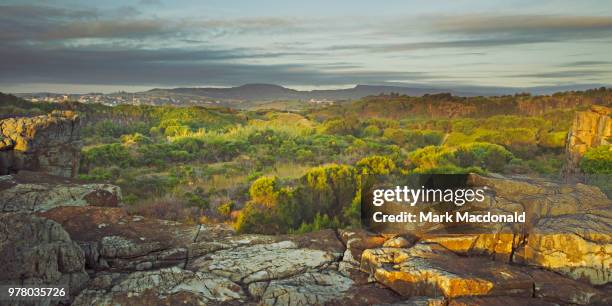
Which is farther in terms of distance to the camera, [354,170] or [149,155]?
[149,155]

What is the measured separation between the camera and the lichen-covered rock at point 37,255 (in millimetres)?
4711

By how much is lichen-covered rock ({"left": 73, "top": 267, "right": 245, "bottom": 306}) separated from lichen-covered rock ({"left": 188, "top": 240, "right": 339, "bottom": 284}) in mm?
240

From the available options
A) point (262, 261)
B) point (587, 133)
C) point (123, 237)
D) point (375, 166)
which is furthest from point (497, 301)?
point (587, 133)

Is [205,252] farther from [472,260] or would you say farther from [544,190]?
[544,190]

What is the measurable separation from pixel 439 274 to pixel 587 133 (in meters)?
15.7

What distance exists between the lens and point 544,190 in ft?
22.4

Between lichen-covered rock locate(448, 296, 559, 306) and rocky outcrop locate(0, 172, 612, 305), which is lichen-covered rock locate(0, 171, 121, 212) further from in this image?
lichen-covered rock locate(448, 296, 559, 306)

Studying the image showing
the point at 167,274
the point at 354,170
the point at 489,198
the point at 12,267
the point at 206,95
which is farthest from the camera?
the point at 206,95

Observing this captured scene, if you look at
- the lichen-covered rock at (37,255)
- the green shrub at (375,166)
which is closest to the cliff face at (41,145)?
the lichen-covered rock at (37,255)

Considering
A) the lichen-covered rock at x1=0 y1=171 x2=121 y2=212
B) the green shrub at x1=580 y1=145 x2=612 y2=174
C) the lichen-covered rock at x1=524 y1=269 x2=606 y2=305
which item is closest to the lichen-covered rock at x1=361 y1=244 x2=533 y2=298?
the lichen-covered rock at x1=524 y1=269 x2=606 y2=305

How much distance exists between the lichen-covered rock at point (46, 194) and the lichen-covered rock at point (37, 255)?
6.77ft

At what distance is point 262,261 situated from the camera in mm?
5719

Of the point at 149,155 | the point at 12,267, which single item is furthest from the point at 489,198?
the point at 149,155

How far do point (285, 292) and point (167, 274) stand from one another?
4.53 feet
